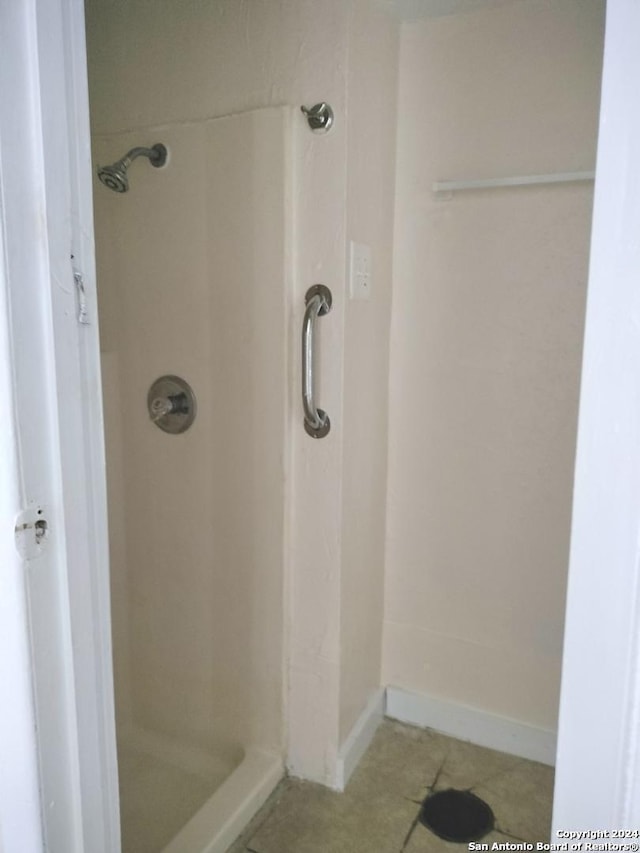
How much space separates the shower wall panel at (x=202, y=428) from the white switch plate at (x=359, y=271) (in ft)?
0.51

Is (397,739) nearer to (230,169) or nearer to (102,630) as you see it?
(102,630)

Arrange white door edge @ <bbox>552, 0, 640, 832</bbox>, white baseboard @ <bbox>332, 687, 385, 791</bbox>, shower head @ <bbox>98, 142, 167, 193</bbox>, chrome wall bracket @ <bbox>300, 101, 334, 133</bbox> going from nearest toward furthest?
white door edge @ <bbox>552, 0, 640, 832</bbox> < chrome wall bracket @ <bbox>300, 101, 334, 133</bbox> < shower head @ <bbox>98, 142, 167, 193</bbox> < white baseboard @ <bbox>332, 687, 385, 791</bbox>

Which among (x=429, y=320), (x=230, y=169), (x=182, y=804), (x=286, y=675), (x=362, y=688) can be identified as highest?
(x=230, y=169)

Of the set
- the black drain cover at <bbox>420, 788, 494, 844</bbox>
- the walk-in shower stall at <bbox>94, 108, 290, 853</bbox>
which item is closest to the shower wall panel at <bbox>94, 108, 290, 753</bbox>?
the walk-in shower stall at <bbox>94, 108, 290, 853</bbox>

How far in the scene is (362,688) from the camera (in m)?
1.67

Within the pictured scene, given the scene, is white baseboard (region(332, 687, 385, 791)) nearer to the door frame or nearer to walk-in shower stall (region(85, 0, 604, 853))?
walk-in shower stall (region(85, 0, 604, 853))

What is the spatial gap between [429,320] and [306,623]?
2.83 feet

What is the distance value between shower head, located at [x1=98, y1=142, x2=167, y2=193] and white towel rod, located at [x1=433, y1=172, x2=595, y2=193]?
698 mm

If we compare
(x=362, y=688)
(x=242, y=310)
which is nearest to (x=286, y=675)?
(x=362, y=688)

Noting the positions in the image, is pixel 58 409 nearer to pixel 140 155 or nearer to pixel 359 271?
pixel 359 271

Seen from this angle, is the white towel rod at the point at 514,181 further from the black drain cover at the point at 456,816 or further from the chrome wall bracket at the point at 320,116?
the black drain cover at the point at 456,816

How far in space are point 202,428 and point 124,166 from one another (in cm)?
65

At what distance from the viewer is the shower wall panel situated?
1396mm

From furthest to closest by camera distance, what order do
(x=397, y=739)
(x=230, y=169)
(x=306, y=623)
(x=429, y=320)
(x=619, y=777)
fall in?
1. (x=397, y=739)
2. (x=429, y=320)
3. (x=306, y=623)
4. (x=230, y=169)
5. (x=619, y=777)
